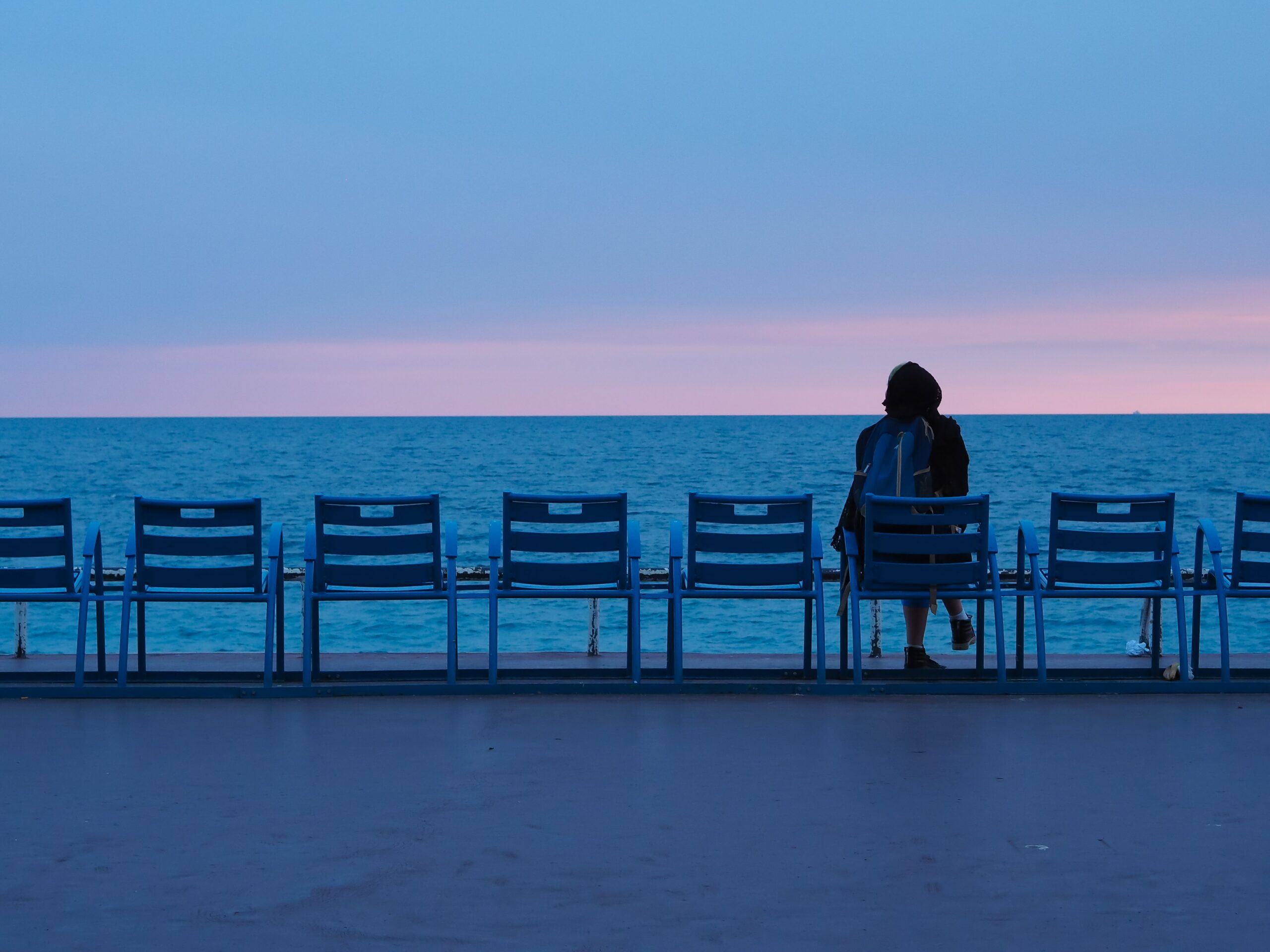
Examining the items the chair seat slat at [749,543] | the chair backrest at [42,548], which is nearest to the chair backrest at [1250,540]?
the chair seat slat at [749,543]

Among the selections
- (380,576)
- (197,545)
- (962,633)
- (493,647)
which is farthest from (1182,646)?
(197,545)

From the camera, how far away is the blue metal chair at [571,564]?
7.07m

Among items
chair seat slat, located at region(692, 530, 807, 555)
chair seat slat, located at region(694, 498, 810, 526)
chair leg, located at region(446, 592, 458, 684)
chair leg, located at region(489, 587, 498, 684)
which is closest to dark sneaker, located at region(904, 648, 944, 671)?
chair seat slat, located at region(692, 530, 807, 555)

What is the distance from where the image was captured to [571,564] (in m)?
7.23

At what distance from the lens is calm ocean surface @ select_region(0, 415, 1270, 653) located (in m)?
20.3

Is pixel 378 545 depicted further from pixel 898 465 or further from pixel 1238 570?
pixel 1238 570

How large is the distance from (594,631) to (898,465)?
7.11ft

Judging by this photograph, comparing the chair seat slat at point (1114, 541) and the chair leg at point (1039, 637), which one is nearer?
the chair leg at point (1039, 637)

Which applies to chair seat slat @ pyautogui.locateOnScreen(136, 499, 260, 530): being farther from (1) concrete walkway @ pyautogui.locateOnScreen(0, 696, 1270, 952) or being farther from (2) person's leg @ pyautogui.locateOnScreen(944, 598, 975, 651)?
(2) person's leg @ pyautogui.locateOnScreen(944, 598, 975, 651)

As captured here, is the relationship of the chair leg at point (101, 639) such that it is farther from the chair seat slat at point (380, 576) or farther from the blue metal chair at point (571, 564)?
the blue metal chair at point (571, 564)

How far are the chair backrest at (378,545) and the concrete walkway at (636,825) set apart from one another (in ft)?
2.44

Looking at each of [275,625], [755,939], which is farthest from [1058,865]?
[275,625]

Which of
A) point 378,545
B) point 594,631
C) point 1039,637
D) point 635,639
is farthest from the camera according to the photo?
point 594,631

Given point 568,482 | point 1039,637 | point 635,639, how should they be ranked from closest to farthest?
point 1039,637, point 635,639, point 568,482
